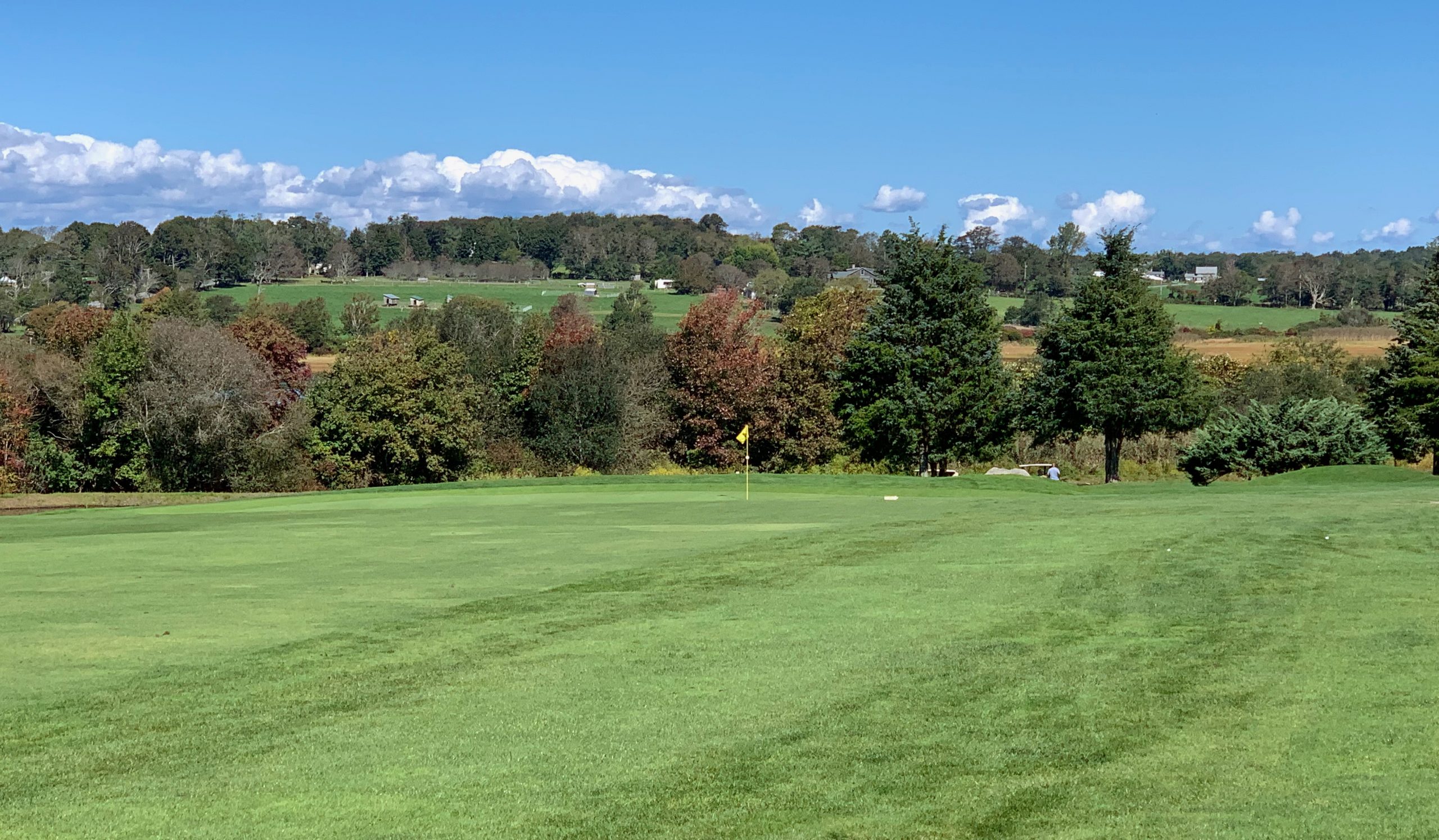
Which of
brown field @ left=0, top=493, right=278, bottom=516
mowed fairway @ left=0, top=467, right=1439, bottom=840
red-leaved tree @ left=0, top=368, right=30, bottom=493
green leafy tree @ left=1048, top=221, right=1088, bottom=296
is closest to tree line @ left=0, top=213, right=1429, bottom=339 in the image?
A: green leafy tree @ left=1048, top=221, right=1088, bottom=296

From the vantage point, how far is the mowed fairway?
724 cm

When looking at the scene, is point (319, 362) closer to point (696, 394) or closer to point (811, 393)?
point (696, 394)

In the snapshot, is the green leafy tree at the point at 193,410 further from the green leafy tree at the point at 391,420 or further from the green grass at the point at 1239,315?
the green grass at the point at 1239,315

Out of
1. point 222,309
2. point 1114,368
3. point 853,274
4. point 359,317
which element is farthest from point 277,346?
point 853,274

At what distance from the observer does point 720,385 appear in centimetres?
6278

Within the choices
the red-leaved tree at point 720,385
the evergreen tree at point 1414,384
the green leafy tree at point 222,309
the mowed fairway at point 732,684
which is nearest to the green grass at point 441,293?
the green leafy tree at point 222,309

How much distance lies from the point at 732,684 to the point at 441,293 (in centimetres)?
13998

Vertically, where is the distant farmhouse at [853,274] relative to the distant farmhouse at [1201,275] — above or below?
below

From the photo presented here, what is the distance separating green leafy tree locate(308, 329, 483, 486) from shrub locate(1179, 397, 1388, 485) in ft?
109

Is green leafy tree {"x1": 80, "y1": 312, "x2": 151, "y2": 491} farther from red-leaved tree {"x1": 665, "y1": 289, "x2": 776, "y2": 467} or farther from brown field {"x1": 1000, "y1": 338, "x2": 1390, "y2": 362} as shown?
brown field {"x1": 1000, "y1": 338, "x2": 1390, "y2": 362}

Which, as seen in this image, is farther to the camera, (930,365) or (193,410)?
(193,410)

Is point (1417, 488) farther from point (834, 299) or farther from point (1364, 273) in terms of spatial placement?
point (1364, 273)

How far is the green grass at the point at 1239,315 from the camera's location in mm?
120688

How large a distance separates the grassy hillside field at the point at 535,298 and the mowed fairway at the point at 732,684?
98.0 m
